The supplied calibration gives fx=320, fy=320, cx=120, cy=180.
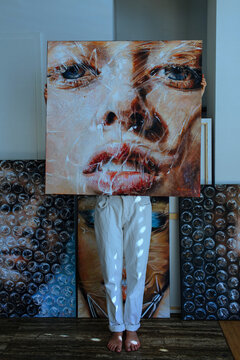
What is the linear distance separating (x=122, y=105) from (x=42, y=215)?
1.11 m

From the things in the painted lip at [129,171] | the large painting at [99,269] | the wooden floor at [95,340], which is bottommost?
the wooden floor at [95,340]

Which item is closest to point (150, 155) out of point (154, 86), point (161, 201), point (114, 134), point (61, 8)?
point (114, 134)

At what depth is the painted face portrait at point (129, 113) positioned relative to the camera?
202cm

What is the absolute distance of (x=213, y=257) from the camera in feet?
8.09

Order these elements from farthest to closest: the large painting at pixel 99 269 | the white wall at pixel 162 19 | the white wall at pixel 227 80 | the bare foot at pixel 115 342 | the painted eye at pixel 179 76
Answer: the white wall at pixel 162 19 → the large painting at pixel 99 269 → the white wall at pixel 227 80 → the bare foot at pixel 115 342 → the painted eye at pixel 179 76

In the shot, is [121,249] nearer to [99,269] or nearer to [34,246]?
[99,269]

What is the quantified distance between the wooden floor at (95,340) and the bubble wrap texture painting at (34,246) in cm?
13

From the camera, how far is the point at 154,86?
6.61ft

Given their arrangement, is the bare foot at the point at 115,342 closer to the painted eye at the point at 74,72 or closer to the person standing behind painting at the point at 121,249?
the person standing behind painting at the point at 121,249

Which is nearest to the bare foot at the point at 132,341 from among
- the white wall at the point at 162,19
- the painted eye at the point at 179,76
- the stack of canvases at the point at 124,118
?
the stack of canvases at the point at 124,118

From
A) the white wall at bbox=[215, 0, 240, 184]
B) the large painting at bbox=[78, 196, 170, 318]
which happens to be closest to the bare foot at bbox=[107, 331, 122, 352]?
the large painting at bbox=[78, 196, 170, 318]

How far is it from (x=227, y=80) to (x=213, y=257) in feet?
4.43

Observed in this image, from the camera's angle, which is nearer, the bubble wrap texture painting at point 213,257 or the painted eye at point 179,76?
the painted eye at point 179,76

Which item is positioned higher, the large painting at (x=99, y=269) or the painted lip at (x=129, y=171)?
the painted lip at (x=129, y=171)
